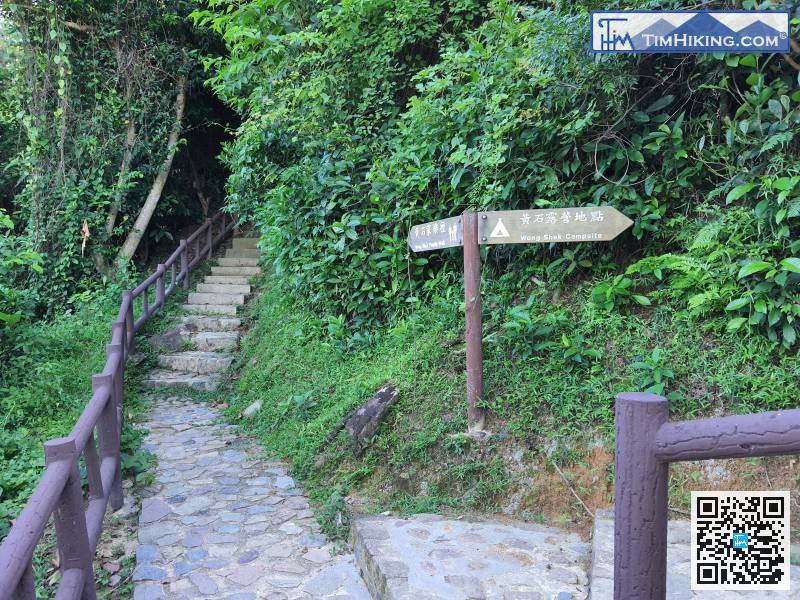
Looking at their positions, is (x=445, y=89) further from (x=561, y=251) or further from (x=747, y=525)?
(x=747, y=525)

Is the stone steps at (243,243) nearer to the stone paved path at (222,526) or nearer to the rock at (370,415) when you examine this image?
the stone paved path at (222,526)

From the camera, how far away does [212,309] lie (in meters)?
9.67

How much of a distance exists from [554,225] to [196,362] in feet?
19.4

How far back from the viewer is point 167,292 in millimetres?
10148

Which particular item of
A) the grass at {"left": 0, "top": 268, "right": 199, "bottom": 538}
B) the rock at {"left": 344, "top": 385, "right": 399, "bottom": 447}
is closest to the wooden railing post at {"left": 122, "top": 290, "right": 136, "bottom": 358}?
the grass at {"left": 0, "top": 268, "right": 199, "bottom": 538}

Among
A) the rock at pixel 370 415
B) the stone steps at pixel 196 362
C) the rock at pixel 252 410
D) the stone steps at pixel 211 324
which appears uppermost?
the stone steps at pixel 211 324

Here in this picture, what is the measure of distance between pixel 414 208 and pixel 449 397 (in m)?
1.94

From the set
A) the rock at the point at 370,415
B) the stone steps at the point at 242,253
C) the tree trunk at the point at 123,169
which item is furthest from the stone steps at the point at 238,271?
the rock at the point at 370,415

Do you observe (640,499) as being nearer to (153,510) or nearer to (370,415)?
(370,415)

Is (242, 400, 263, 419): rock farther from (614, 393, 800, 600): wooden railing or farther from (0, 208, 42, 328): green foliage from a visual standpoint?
(614, 393, 800, 600): wooden railing

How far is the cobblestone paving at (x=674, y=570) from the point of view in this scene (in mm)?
2529

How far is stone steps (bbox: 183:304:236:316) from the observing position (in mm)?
9609

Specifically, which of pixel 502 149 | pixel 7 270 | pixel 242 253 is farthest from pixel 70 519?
pixel 242 253

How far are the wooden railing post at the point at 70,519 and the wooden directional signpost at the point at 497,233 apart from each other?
228 cm
